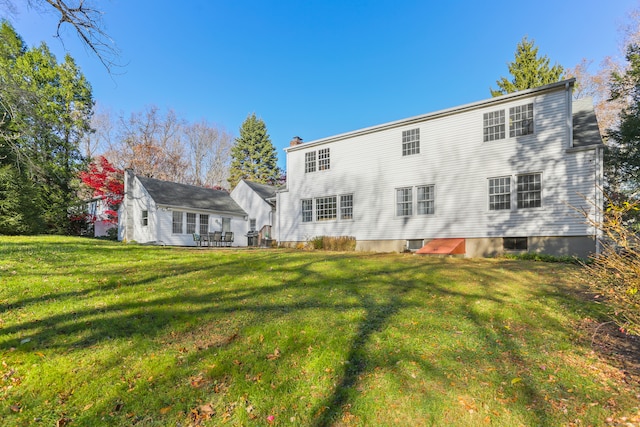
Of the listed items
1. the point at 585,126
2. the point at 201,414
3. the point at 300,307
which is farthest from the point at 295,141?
the point at 201,414

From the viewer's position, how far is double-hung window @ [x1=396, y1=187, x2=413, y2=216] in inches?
627

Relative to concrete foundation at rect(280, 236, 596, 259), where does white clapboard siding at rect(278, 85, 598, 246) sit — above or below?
above

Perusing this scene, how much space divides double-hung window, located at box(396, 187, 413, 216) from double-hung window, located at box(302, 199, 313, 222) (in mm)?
5350

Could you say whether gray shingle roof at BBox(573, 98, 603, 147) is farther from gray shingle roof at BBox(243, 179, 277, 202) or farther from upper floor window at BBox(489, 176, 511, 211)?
gray shingle roof at BBox(243, 179, 277, 202)

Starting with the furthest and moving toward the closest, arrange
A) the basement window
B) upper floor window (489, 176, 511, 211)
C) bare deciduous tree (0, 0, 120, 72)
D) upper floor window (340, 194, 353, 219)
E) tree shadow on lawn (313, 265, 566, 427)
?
upper floor window (340, 194, 353, 219) < upper floor window (489, 176, 511, 211) < the basement window < bare deciduous tree (0, 0, 120, 72) < tree shadow on lawn (313, 265, 566, 427)

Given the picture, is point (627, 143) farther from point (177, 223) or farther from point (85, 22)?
point (177, 223)

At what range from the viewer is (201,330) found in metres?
4.80

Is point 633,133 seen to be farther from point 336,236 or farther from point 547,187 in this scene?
point 336,236

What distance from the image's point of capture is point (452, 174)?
Answer: 14.8 m

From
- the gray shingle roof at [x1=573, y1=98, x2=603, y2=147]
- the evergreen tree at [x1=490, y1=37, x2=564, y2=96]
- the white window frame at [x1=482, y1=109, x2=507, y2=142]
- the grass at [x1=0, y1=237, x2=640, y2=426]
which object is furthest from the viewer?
the evergreen tree at [x1=490, y1=37, x2=564, y2=96]

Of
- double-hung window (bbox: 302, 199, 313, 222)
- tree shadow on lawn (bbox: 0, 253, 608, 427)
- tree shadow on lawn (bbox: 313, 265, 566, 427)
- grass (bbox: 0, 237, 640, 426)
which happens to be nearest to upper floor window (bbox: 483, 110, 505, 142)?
tree shadow on lawn (bbox: 0, 253, 608, 427)

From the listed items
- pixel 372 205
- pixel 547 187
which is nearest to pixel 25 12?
pixel 372 205

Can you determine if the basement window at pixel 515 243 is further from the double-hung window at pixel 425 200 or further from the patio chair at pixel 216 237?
the patio chair at pixel 216 237

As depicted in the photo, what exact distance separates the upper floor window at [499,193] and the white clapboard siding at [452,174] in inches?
8.0
